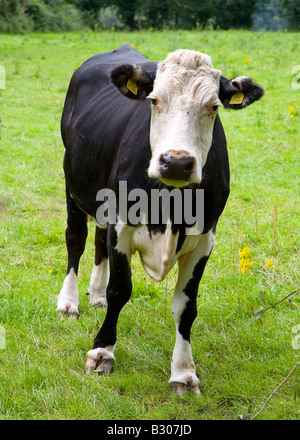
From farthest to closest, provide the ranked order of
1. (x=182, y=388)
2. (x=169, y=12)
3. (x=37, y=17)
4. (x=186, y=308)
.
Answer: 1. (x=169, y=12)
2. (x=37, y=17)
3. (x=186, y=308)
4. (x=182, y=388)

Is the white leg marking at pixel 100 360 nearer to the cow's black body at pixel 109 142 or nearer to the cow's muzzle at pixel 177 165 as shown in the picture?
the cow's black body at pixel 109 142

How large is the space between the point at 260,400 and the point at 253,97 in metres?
1.85

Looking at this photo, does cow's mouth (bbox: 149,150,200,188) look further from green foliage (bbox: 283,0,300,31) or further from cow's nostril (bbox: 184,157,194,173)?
green foliage (bbox: 283,0,300,31)

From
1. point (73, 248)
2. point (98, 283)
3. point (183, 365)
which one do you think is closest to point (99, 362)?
point (183, 365)

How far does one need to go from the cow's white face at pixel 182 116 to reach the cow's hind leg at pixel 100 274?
178 centimetres

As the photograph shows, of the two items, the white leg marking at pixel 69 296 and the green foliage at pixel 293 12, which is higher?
the green foliage at pixel 293 12

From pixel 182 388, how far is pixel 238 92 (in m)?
1.88

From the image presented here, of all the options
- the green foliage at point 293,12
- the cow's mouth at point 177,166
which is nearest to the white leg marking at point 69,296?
the cow's mouth at point 177,166

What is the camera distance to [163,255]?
3570mm

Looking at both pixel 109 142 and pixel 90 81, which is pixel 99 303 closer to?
pixel 109 142

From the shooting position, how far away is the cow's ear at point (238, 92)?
11.4ft

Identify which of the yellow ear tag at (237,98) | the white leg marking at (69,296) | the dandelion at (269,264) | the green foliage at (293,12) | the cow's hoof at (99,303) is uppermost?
the green foliage at (293,12)

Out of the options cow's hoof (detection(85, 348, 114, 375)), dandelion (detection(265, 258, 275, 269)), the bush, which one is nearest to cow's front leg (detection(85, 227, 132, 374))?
cow's hoof (detection(85, 348, 114, 375))

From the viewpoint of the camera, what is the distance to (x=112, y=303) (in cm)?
393
